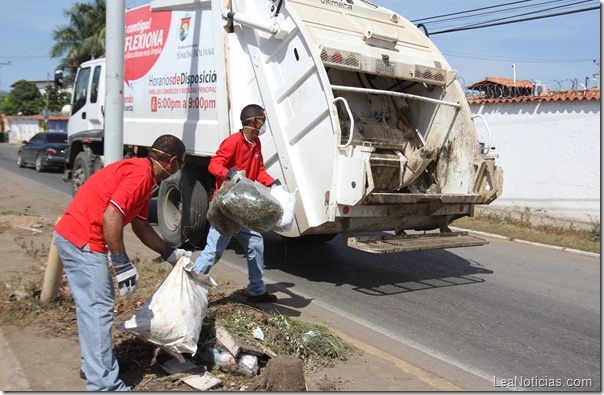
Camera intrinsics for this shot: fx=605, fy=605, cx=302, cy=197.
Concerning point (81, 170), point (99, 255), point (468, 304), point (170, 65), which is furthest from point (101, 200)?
point (81, 170)

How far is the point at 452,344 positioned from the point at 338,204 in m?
1.63

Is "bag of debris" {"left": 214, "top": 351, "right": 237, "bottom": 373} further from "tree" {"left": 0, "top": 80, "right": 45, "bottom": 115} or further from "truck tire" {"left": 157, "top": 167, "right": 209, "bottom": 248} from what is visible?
"tree" {"left": 0, "top": 80, "right": 45, "bottom": 115}

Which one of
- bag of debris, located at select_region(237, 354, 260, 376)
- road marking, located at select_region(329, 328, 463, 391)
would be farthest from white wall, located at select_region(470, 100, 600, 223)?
bag of debris, located at select_region(237, 354, 260, 376)

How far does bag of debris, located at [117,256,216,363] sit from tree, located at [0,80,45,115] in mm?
67388

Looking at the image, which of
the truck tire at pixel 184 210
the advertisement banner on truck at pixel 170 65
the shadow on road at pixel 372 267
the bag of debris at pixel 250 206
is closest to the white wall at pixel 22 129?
the advertisement banner on truck at pixel 170 65

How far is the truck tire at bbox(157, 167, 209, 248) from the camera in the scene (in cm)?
755

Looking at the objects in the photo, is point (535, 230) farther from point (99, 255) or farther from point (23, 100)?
point (23, 100)

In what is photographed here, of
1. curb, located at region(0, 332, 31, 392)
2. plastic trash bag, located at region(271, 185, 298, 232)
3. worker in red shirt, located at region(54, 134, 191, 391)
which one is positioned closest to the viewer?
worker in red shirt, located at region(54, 134, 191, 391)

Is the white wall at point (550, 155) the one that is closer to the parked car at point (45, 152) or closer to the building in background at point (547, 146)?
the building in background at point (547, 146)

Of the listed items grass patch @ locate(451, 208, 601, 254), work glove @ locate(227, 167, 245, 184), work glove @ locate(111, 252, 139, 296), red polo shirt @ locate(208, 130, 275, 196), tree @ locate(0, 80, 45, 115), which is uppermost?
tree @ locate(0, 80, 45, 115)

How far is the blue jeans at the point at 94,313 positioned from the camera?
3469 millimetres

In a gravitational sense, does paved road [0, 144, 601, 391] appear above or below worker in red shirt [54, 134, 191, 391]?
below

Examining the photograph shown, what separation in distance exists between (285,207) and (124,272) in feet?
5.86

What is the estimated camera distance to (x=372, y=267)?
7.44 meters
